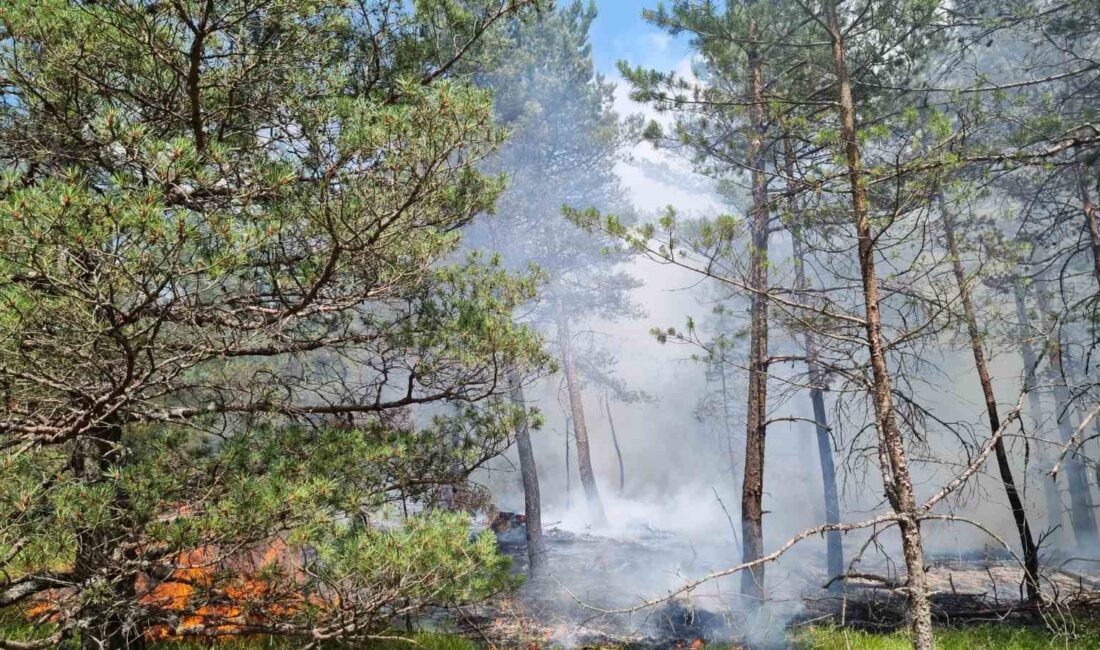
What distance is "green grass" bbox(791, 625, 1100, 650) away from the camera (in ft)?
22.6

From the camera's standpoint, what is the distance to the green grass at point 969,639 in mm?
6875

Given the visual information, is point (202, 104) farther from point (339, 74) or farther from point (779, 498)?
point (779, 498)

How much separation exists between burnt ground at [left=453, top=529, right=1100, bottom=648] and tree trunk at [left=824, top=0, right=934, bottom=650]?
9.8 inches

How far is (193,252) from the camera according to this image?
427 centimetres

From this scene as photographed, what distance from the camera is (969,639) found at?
24.1 feet

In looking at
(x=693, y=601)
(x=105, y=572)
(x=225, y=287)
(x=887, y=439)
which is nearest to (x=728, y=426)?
(x=693, y=601)

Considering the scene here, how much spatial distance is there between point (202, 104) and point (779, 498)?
31.9 metres

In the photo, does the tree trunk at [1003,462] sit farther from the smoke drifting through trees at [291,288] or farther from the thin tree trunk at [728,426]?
the thin tree trunk at [728,426]

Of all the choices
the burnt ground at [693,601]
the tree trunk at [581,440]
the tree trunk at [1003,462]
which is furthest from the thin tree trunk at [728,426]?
the tree trunk at [1003,462]

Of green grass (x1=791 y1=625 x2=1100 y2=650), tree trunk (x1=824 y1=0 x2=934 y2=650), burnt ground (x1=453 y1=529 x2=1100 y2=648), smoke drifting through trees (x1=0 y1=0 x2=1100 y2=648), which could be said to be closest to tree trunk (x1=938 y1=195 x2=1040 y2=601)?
smoke drifting through trees (x1=0 y1=0 x2=1100 y2=648)

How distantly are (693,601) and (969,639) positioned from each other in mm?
4256

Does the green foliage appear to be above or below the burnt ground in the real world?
above

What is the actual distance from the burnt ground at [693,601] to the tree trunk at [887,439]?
0.25 meters

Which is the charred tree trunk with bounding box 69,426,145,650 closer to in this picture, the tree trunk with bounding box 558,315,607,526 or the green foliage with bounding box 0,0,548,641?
the green foliage with bounding box 0,0,548,641
